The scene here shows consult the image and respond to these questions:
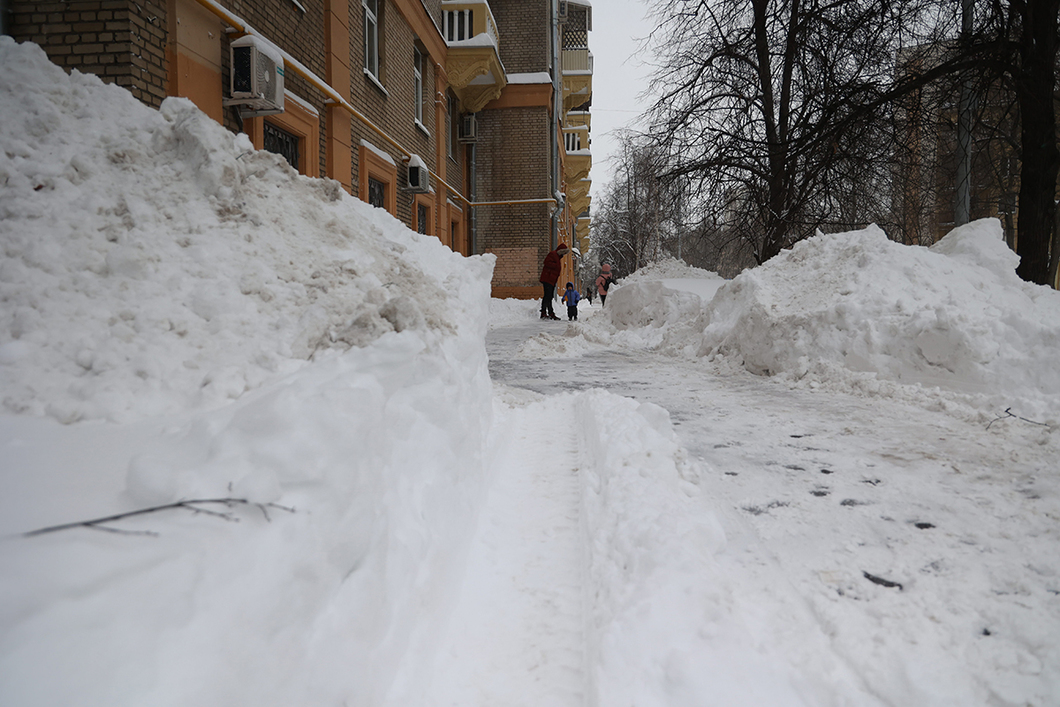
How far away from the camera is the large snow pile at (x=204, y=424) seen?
0.97 metres

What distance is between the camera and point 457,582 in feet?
6.57

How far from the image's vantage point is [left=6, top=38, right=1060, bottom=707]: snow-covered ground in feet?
3.55

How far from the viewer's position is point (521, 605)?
192 cm

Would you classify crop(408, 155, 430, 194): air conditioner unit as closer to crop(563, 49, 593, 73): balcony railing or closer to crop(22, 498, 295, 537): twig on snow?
crop(22, 498, 295, 537): twig on snow

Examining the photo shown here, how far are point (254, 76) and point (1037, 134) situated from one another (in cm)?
906

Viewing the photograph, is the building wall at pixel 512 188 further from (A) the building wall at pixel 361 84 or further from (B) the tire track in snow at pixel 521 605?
(B) the tire track in snow at pixel 521 605

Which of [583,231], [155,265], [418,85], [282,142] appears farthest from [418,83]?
[583,231]

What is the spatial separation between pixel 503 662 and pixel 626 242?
34388 mm

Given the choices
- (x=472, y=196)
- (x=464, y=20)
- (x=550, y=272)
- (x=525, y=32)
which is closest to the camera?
(x=464, y=20)

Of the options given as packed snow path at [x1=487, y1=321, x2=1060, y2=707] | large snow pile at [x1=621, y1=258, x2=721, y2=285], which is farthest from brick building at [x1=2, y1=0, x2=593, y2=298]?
packed snow path at [x1=487, y1=321, x2=1060, y2=707]

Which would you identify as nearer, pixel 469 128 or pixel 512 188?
pixel 469 128

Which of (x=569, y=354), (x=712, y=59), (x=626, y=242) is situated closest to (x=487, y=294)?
(x=569, y=354)

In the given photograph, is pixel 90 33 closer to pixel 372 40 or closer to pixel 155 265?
pixel 155 265

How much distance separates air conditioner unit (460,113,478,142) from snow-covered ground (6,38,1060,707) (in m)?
14.4
